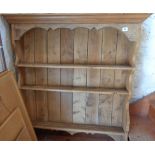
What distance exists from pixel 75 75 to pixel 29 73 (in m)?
0.47

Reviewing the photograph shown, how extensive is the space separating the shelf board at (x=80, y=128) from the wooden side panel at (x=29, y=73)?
0.60ft

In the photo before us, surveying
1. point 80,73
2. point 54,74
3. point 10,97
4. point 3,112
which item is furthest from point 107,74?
point 3,112

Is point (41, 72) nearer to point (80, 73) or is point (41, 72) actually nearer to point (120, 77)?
point (80, 73)

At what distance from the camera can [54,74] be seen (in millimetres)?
2076

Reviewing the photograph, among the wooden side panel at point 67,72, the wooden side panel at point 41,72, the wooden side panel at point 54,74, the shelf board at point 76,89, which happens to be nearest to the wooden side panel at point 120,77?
the shelf board at point 76,89

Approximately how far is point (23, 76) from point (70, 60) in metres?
0.50

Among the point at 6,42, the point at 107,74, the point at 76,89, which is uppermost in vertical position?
the point at 6,42

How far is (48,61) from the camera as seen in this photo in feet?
6.68

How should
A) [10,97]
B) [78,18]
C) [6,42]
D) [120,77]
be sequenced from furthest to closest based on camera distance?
[120,77] < [6,42] < [78,18] < [10,97]

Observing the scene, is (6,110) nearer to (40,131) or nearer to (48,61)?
(48,61)

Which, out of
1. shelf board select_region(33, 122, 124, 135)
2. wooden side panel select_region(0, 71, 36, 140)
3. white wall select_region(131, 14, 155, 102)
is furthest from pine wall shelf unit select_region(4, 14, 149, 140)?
wooden side panel select_region(0, 71, 36, 140)
